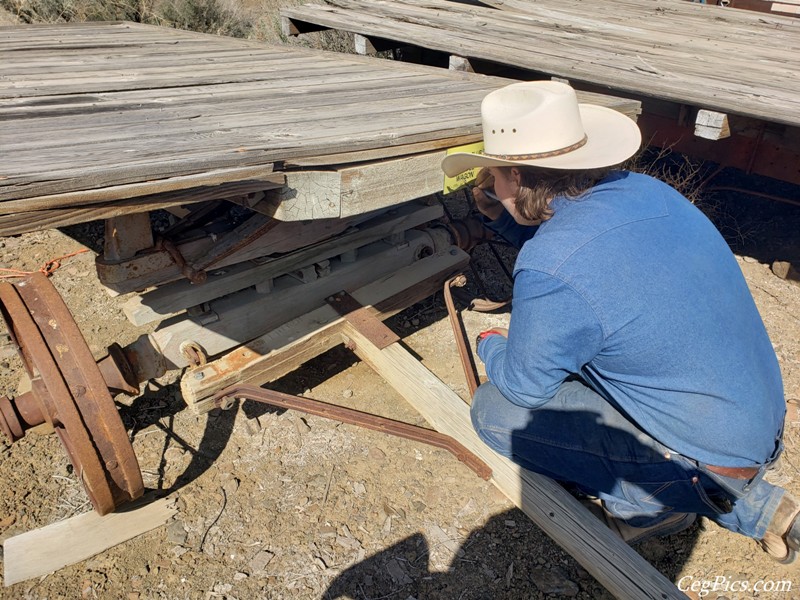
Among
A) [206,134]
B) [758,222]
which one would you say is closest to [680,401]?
[206,134]

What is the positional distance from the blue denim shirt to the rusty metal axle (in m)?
0.64

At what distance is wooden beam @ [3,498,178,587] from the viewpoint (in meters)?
2.53

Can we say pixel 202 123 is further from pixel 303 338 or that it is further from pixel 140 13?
pixel 140 13

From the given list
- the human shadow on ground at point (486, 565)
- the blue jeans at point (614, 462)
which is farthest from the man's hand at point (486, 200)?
the human shadow on ground at point (486, 565)

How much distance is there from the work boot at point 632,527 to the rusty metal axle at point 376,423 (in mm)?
472

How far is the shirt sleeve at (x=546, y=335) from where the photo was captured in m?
1.88

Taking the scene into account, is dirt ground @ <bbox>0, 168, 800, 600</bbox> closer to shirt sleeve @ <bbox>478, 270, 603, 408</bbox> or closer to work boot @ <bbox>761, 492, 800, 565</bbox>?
work boot @ <bbox>761, 492, 800, 565</bbox>

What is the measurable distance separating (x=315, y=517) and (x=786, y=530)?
203 cm

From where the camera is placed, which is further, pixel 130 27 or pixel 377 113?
pixel 130 27

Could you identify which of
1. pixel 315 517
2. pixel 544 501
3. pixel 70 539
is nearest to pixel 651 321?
pixel 544 501

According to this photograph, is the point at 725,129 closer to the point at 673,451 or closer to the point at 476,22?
the point at 673,451

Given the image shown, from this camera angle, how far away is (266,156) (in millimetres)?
1994

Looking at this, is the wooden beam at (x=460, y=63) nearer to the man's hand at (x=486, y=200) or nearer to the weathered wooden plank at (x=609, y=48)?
the weathered wooden plank at (x=609, y=48)

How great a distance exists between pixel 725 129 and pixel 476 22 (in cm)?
268
